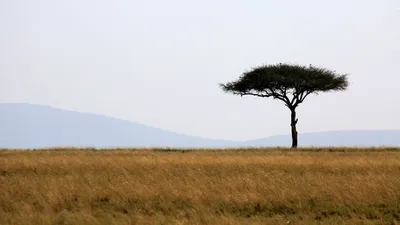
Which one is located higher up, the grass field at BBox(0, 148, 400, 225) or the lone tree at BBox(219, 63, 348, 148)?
the lone tree at BBox(219, 63, 348, 148)

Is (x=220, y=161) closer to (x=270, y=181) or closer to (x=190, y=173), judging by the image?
(x=190, y=173)

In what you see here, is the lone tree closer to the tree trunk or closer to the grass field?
the tree trunk

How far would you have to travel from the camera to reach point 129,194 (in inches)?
538

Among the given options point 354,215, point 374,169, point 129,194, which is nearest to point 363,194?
point 354,215

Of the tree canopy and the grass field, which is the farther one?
the tree canopy

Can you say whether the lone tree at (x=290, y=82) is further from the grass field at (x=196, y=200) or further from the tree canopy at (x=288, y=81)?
the grass field at (x=196, y=200)

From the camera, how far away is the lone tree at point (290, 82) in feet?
174

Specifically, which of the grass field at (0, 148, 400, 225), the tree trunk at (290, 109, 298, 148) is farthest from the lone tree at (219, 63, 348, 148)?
the grass field at (0, 148, 400, 225)

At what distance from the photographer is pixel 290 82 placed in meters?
52.8

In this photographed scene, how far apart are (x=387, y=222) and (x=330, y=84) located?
46.0 m

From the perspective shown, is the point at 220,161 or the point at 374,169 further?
the point at 220,161

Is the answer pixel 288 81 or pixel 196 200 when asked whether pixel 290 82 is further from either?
pixel 196 200

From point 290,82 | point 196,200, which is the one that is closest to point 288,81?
point 290,82

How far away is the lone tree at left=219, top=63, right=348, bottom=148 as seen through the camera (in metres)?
53.0
